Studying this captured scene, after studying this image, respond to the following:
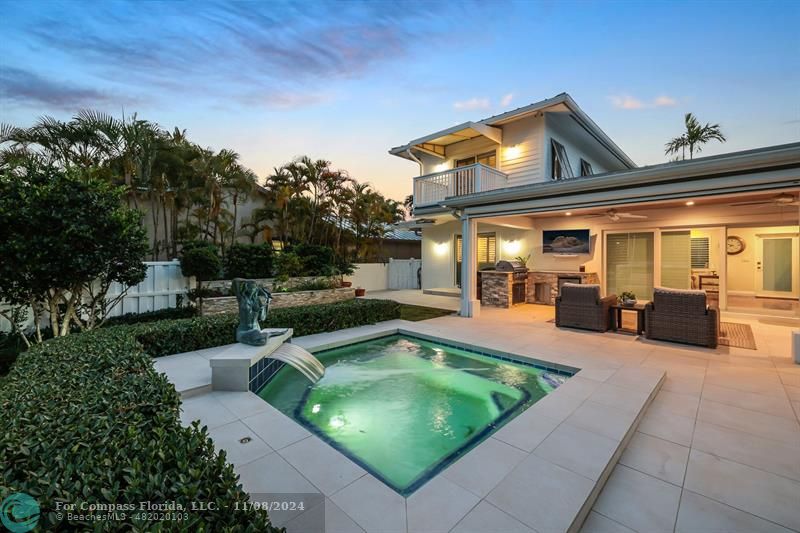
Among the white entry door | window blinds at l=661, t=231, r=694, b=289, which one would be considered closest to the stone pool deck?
window blinds at l=661, t=231, r=694, b=289

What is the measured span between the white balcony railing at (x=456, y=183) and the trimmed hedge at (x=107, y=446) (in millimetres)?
10006

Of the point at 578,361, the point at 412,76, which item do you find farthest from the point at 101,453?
the point at 412,76

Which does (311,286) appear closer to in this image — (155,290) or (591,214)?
(155,290)

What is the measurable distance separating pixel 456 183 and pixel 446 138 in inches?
83.6

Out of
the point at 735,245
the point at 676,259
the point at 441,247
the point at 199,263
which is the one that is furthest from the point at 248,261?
the point at 735,245

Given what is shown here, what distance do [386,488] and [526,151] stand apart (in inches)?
460

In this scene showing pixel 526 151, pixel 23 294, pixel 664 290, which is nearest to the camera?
pixel 23 294

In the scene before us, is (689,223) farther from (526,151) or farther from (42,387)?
(42,387)

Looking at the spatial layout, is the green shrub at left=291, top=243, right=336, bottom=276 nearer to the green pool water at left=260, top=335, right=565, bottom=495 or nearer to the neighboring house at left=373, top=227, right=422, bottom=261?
the neighboring house at left=373, top=227, right=422, bottom=261

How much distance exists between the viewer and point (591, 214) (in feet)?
34.1

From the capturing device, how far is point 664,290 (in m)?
6.45

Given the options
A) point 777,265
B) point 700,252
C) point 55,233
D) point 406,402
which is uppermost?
point 55,233

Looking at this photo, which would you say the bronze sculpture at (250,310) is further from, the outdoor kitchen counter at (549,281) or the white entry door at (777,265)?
the white entry door at (777,265)

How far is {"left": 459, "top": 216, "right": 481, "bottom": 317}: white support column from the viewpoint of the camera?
9453 mm
